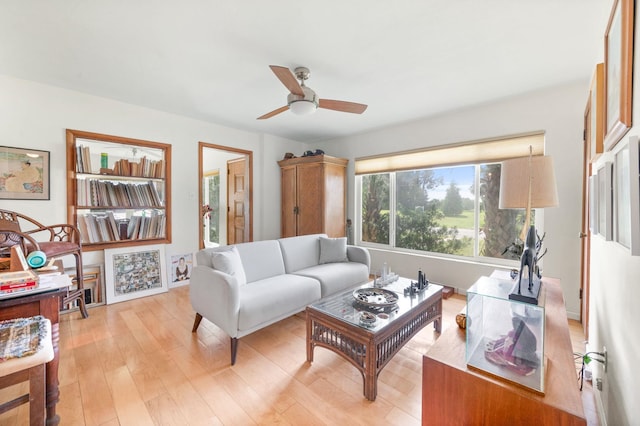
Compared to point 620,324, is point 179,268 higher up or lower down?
lower down

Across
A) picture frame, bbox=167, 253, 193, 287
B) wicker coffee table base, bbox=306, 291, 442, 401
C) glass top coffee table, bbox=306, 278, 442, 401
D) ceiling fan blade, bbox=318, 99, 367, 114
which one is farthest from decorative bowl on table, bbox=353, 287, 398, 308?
picture frame, bbox=167, 253, 193, 287

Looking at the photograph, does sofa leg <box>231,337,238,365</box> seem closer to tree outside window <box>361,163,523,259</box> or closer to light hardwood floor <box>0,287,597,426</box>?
light hardwood floor <box>0,287,597,426</box>

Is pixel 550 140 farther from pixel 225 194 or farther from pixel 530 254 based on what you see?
pixel 225 194

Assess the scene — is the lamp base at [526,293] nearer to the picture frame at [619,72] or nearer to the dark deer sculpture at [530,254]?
the dark deer sculpture at [530,254]

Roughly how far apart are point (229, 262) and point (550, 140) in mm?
3451

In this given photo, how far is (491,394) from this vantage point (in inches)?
38.8

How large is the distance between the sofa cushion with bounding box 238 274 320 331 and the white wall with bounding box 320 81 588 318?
199cm

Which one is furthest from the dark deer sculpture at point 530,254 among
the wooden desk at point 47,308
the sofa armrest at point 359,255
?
the wooden desk at point 47,308

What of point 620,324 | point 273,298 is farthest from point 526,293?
point 273,298

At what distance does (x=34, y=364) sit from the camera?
1096mm

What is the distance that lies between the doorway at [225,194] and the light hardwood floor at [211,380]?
73.1 inches

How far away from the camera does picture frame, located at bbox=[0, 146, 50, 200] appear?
259cm

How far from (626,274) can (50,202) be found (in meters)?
4.47

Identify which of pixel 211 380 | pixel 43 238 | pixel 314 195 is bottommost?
pixel 211 380
